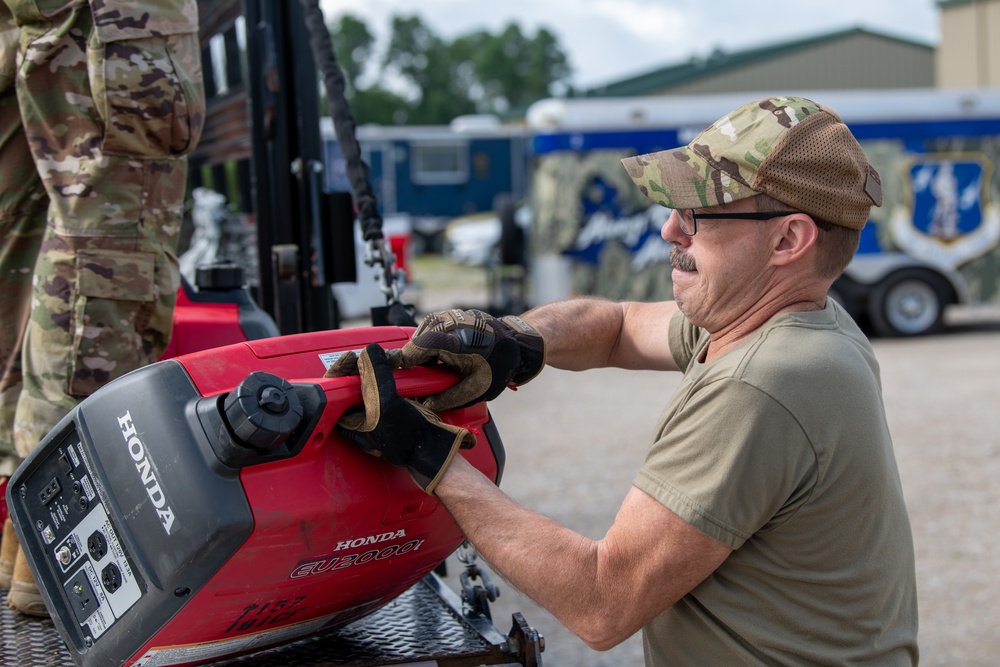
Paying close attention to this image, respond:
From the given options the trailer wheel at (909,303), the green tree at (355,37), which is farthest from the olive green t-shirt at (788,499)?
the green tree at (355,37)

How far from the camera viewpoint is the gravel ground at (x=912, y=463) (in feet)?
14.1

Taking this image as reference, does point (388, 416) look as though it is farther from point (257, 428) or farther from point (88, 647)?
point (88, 647)

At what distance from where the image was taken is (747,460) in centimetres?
150

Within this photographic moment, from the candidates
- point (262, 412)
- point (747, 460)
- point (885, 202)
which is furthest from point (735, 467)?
point (885, 202)

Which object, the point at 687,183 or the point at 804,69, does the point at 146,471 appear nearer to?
the point at 687,183

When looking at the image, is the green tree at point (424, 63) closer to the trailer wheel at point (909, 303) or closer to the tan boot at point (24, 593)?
the trailer wheel at point (909, 303)

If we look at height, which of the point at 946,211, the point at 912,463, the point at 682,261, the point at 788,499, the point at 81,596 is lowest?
the point at 912,463

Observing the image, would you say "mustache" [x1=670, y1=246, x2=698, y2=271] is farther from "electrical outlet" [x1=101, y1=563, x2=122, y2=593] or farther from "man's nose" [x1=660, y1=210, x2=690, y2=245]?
"electrical outlet" [x1=101, y1=563, x2=122, y2=593]

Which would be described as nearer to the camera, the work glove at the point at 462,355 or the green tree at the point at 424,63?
the work glove at the point at 462,355

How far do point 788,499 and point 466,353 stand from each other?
0.54 metres

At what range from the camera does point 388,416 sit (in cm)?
152

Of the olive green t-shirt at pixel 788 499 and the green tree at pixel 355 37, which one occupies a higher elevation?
the green tree at pixel 355 37

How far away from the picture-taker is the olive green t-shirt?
4.95 ft

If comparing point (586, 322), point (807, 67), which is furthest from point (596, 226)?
point (807, 67)
